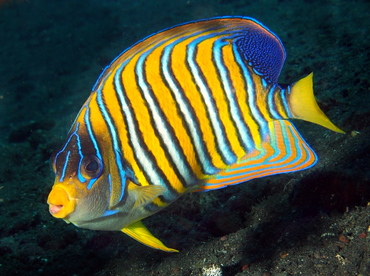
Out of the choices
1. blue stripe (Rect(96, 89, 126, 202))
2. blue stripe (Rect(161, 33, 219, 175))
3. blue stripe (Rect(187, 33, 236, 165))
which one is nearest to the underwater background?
blue stripe (Rect(96, 89, 126, 202))

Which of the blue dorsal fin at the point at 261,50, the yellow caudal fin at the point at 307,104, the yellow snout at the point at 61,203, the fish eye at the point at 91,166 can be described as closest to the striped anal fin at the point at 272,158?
the yellow caudal fin at the point at 307,104

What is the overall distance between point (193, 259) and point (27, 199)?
9.45ft

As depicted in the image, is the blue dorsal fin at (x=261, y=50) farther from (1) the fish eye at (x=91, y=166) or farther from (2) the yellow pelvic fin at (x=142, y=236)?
(2) the yellow pelvic fin at (x=142, y=236)

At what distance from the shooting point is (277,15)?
31.1 ft

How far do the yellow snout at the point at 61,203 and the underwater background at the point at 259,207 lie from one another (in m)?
0.39

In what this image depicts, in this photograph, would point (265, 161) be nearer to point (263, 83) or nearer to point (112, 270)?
point (263, 83)

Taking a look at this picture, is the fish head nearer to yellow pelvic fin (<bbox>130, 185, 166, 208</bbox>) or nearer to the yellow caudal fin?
yellow pelvic fin (<bbox>130, 185, 166, 208</bbox>)

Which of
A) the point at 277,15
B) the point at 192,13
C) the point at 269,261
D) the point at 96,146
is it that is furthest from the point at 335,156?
the point at 192,13

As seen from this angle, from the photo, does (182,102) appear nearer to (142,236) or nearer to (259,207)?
(142,236)

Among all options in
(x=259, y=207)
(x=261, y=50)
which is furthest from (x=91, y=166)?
(x=259, y=207)

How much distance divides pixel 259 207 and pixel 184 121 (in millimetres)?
1883

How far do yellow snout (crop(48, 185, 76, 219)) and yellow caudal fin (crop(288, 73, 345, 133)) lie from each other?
1.02 m

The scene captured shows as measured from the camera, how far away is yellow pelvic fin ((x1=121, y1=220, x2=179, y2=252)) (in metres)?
1.50

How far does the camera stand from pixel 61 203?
1260 mm
